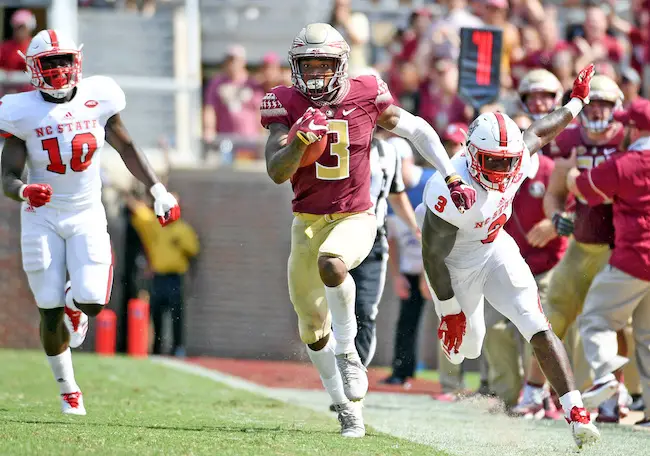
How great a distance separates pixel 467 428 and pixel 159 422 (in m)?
1.81

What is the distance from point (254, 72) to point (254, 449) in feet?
30.3

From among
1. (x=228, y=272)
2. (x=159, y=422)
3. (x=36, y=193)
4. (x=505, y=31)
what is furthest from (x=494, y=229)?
(x=228, y=272)

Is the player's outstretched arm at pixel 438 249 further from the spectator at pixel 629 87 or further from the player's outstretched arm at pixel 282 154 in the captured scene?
the spectator at pixel 629 87

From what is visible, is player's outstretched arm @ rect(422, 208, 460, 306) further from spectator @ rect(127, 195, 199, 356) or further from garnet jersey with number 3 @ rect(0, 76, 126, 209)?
spectator @ rect(127, 195, 199, 356)

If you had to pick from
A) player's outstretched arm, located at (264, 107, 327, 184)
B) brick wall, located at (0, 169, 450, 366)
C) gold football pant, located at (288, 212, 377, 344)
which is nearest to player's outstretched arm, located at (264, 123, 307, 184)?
player's outstretched arm, located at (264, 107, 327, 184)

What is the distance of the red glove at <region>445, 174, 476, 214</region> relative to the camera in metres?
6.23

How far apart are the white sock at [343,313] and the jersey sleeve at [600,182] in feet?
6.14

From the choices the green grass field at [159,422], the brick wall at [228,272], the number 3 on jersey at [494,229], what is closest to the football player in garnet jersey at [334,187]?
the number 3 on jersey at [494,229]

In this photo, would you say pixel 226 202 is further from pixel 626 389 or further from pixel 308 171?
pixel 308 171

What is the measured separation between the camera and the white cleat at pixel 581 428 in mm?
6090

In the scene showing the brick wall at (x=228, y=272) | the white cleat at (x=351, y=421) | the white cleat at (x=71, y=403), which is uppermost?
the white cleat at (x=351, y=421)

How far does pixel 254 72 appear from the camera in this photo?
1459 cm

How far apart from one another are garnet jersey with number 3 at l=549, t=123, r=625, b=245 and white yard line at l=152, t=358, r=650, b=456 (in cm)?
120

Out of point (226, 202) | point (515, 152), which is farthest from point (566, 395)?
point (226, 202)
